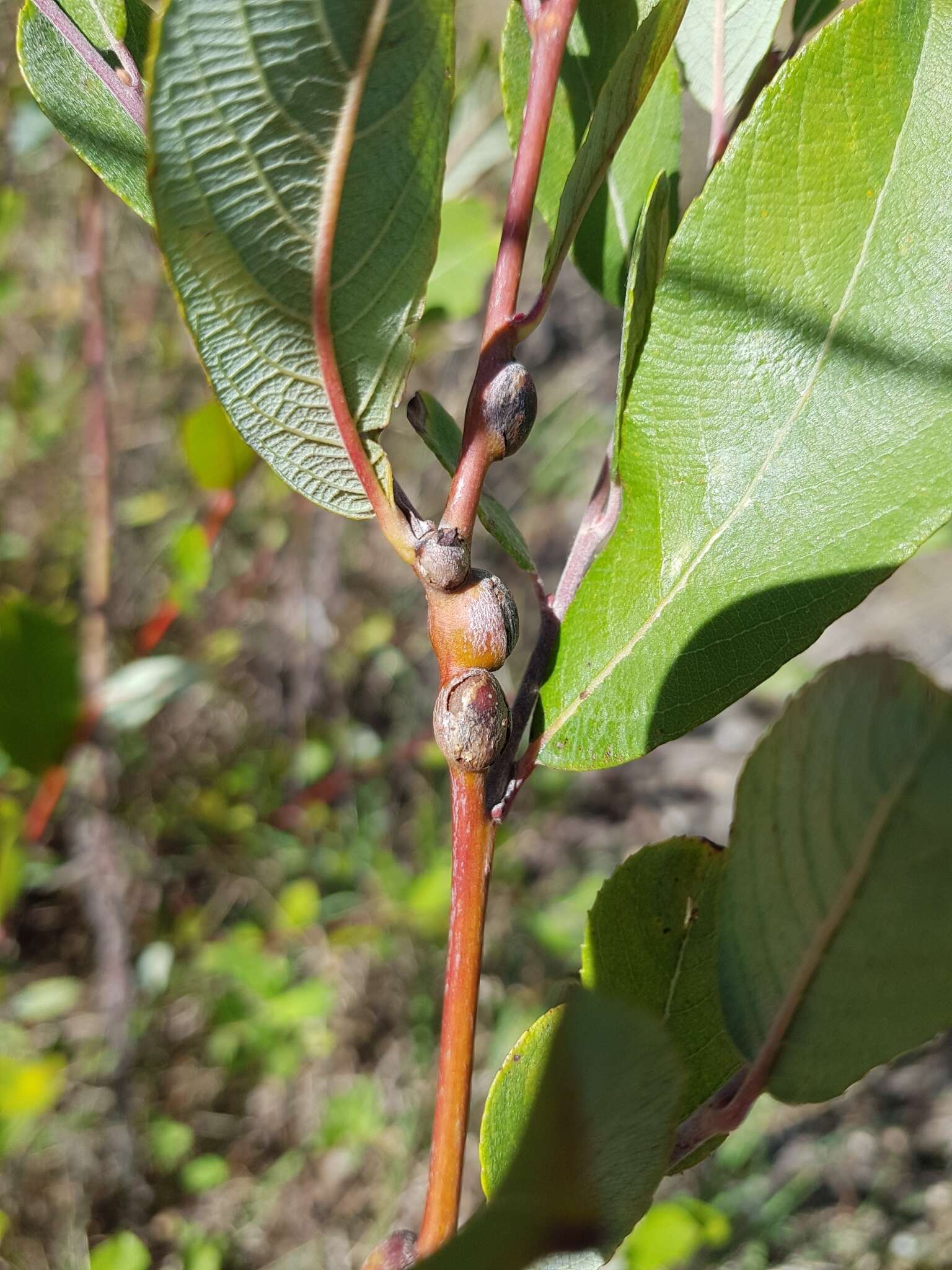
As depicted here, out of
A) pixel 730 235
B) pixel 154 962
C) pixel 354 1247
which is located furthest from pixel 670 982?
pixel 354 1247

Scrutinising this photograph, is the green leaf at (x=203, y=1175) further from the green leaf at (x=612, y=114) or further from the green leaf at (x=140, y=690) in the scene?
the green leaf at (x=612, y=114)

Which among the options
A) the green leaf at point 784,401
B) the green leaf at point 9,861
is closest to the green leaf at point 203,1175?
the green leaf at point 9,861

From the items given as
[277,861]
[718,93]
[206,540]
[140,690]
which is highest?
[718,93]

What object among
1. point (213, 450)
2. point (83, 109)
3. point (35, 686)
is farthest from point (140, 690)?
point (83, 109)

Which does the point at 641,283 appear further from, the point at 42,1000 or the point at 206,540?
the point at 42,1000

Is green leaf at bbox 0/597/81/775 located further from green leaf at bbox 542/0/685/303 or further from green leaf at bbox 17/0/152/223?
green leaf at bbox 542/0/685/303

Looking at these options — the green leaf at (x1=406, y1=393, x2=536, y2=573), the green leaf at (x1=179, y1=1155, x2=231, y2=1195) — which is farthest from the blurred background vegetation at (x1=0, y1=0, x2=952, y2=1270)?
the green leaf at (x1=406, y1=393, x2=536, y2=573)

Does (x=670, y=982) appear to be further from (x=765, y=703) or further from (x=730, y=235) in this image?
(x=765, y=703)
